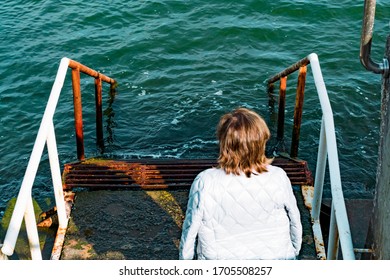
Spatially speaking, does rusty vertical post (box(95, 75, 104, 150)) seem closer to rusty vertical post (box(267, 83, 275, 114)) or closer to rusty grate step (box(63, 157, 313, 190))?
rusty grate step (box(63, 157, 313, 190))

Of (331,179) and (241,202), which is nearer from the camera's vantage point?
(241,202)

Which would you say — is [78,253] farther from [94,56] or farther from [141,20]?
[141,20]

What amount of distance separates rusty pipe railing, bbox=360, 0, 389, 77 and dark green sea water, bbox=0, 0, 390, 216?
494 centimetres

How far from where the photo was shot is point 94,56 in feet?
41.1

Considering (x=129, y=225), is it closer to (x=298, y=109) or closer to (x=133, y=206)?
(x=133, y=206)

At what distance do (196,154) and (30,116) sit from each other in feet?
11.7

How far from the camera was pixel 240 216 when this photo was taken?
3082mm

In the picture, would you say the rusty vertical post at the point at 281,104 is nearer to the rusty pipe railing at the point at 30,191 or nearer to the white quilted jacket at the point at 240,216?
the rusty pipe railing at the point at 30,191

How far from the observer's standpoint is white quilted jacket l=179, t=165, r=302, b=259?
9.92 ft

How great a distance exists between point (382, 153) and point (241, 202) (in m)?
1.23

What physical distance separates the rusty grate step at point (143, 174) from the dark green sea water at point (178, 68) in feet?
7.88

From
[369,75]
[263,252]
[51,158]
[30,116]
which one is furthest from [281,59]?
[263,252]

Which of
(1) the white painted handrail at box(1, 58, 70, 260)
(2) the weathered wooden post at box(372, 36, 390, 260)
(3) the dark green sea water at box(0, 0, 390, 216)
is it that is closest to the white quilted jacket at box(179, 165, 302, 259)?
(2) the weathered wooden post at box(372, 36, 390, 260)

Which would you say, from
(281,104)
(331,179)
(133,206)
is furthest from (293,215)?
(281,104)
